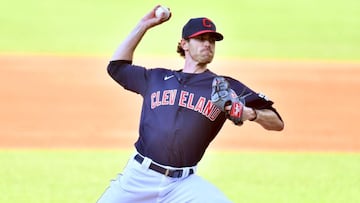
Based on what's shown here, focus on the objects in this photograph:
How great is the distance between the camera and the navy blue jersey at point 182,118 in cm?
625

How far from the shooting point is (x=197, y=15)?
2459 centimetres

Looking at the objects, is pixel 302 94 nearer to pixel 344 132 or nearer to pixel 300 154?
pixel 344 132

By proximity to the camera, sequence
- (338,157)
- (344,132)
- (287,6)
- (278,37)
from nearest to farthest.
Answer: (338,157)
(344,132)
(278,37)
(287,6)

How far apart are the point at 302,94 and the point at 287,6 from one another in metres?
11.3

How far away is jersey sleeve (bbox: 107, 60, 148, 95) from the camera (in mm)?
6645

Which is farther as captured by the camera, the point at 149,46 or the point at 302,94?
the point at 149,46

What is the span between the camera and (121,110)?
14.5m

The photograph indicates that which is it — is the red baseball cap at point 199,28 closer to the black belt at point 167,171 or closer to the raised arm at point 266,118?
the raised arm at point 266,118

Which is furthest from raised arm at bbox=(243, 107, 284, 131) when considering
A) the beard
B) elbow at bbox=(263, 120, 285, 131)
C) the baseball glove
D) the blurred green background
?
the blurred green background

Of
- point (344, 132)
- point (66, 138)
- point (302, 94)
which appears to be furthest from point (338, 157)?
point (302, 94)

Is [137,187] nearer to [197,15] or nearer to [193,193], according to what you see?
[193,193]

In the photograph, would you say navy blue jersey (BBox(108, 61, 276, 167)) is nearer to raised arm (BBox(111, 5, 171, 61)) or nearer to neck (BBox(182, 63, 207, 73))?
neck (BBox(182, 63, 207, 73))

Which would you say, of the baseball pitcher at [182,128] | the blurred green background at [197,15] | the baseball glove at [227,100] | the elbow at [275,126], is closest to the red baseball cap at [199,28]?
the baseball pitcher at [182,128]

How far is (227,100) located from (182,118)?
1.70 feet
